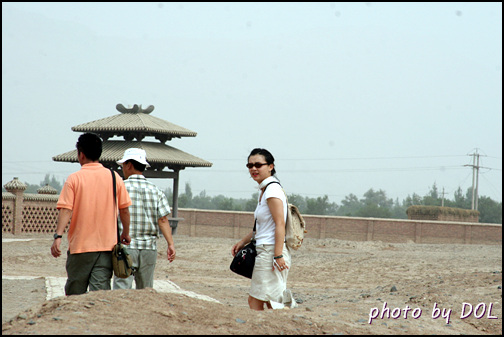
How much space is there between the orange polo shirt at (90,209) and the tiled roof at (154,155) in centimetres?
1725

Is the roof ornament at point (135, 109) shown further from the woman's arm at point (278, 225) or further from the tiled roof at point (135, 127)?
the woman's arm at point (278, 225)

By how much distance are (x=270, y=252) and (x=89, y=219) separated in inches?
56.1

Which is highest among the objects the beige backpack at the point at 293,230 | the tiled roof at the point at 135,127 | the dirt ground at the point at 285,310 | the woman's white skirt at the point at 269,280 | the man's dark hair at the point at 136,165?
the tiled roof at the point at 135,127

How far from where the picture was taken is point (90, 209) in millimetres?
4824

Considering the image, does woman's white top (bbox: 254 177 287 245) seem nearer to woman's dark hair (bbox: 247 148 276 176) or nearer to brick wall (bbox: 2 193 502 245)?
woman's dark hair (bbox: 247 148 276 176)

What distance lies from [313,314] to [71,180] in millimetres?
2178

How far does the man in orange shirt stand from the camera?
480cm

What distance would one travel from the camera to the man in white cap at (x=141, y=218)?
5.31 meters

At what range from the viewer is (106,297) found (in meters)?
4.62

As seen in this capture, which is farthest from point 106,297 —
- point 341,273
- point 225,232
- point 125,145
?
point 225,232

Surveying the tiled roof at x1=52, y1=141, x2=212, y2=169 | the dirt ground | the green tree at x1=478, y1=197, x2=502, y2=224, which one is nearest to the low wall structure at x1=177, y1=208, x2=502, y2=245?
the tiled roof at x1=52, y1=141, x2=212, y2=169

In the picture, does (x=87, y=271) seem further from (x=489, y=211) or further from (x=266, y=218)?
(x=489, y=211)

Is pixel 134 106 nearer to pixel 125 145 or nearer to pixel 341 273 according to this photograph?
pixel 125 145

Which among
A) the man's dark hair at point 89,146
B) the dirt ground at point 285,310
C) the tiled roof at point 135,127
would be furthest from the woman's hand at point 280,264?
the tiled roof at point 135,127
